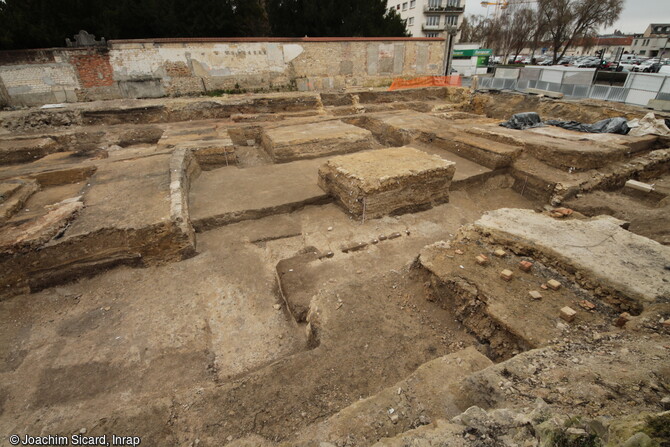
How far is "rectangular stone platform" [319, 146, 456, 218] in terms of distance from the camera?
5.55 meters

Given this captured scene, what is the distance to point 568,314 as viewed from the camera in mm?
Answer: 2814

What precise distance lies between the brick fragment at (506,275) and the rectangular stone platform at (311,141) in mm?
5884

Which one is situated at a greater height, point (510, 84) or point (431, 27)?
point (431, 27)

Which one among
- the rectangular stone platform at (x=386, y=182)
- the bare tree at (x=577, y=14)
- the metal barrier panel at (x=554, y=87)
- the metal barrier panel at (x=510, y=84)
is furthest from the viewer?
the bare tree at (x=577, y=14)

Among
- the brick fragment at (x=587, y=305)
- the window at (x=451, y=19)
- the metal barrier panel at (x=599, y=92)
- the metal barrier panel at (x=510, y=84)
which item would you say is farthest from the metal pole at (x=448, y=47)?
the window at (x=451, y=19)

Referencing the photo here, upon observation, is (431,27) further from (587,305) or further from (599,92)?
(587,305)

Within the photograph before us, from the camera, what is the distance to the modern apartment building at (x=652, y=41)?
1871 inches

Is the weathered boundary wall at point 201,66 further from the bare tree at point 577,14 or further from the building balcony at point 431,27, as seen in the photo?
the building balcony at point 431,27

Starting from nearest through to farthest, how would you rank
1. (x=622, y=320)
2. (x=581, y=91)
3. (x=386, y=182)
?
(x=622, y=320) → (x=386, y=182) → (x=581, y=91)

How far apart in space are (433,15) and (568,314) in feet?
159

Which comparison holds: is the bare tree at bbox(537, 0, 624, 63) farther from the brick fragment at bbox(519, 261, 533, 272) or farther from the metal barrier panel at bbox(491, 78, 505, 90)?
the brick fragment at bbox(519, 261, 533, 272)

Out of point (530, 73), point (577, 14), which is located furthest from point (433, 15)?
point (530, 73)

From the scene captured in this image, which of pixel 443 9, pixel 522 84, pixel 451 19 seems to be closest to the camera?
pixel 522 84

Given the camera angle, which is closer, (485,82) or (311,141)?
(311,141)
